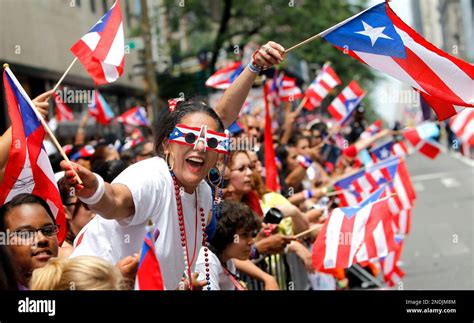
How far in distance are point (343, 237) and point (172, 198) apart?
2.69 meters

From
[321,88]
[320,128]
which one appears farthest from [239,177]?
[320,128]

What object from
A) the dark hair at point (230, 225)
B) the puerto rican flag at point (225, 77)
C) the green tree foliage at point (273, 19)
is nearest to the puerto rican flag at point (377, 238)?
the dark hair at point (230, 225)

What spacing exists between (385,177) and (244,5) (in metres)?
16.8

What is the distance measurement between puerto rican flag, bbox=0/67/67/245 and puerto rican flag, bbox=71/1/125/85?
0.80m

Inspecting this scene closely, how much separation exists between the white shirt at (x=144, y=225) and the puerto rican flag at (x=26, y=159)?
0.32 metres

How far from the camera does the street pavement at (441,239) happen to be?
9.91 meters

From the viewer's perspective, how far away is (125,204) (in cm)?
376

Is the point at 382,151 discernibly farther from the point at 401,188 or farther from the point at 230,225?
the point at 230,225

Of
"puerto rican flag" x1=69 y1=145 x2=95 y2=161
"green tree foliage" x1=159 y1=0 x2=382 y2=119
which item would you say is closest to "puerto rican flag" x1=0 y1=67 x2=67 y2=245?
"puerto rican flag" x1=69 y1=145 x2=95 y2=161

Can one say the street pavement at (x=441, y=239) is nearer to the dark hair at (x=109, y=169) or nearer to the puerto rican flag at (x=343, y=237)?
the puerto rican flag at (x=343, y=237)

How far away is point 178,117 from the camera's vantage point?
4184mm

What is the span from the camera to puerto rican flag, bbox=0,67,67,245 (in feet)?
13.8
